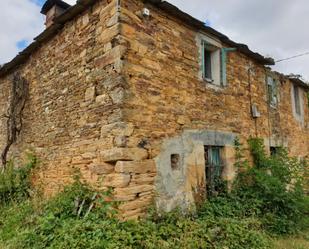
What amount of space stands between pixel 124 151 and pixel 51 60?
3.43 m

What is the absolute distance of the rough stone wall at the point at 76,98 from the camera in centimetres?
509

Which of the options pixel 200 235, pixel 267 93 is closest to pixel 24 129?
pixel 200 235

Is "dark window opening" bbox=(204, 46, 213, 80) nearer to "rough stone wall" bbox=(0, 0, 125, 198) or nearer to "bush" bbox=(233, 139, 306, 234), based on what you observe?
"bush" bbox=(233, 139, 306, 234)

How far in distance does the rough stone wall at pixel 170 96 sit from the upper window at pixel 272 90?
6.70ft

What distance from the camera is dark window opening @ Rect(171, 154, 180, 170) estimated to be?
563 cm

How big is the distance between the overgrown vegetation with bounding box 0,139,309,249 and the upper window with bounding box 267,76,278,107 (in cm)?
252

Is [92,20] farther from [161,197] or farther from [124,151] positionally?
[161,197]

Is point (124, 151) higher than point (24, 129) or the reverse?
the reverse

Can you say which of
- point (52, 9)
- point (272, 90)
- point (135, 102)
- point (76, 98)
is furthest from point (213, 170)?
point (52, 9)

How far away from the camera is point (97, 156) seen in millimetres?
5168

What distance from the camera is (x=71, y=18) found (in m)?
6.22

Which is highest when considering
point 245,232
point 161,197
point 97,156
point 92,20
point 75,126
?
point 92,20

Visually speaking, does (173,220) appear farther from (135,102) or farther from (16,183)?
(16,183)

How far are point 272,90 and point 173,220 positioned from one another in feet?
20.3
